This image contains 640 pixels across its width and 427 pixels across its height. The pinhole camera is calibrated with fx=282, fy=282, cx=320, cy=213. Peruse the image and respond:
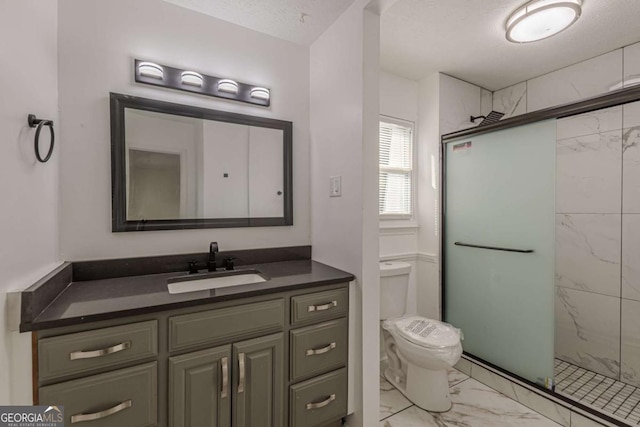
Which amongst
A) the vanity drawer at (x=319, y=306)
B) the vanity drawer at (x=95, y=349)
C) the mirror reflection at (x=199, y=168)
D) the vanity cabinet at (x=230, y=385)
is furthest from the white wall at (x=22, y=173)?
the vanity drawer at (x=319, y=306)

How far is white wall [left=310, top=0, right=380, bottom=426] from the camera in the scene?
1.51 m

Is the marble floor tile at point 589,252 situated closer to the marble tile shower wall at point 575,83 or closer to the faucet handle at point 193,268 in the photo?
the marble tile shower wall at point 575,83

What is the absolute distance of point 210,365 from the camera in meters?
1.16

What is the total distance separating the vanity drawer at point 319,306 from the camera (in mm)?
1354

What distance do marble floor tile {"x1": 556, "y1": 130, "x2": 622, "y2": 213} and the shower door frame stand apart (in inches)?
34.5

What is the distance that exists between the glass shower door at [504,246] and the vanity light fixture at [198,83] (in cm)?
165

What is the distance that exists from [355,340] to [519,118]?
1803 mm

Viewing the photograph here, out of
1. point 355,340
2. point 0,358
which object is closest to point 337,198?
point 355,340

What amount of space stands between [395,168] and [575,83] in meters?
1.58

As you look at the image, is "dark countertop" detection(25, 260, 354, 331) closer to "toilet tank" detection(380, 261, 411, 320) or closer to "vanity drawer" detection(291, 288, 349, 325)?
"vanity drawer" detection(291, 288, 349, 325)

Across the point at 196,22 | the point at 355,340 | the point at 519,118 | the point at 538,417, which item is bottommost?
the point at 538,417

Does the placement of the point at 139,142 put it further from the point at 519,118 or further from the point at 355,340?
the point at 519,118

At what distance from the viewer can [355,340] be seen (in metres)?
1.55

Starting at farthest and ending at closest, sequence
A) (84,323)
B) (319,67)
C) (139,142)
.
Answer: (319,67) < (139,142) < (84,323)
